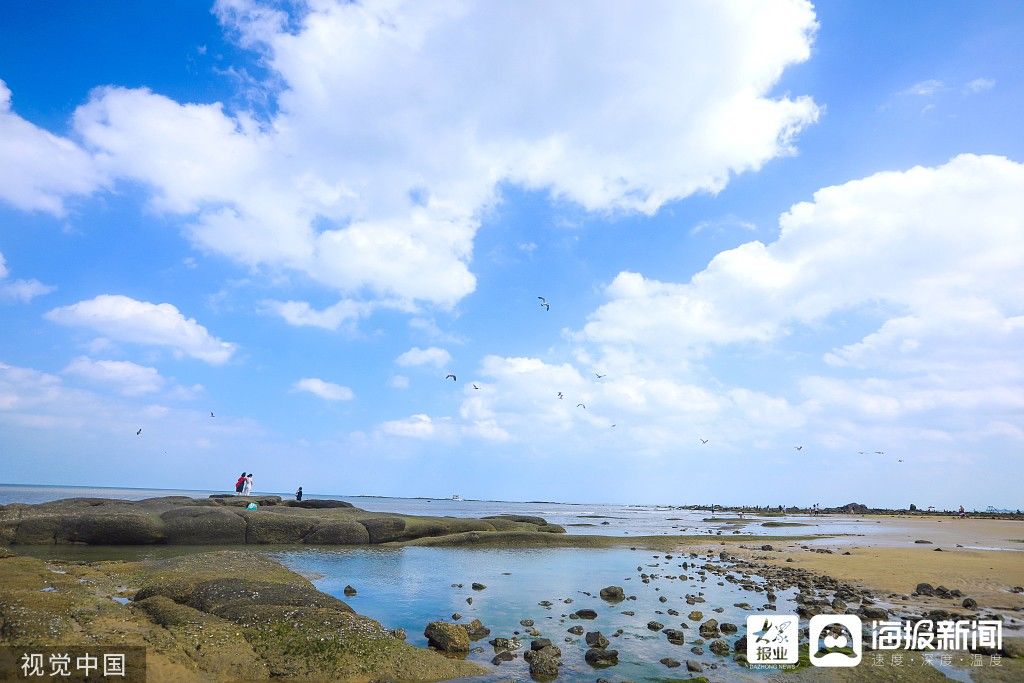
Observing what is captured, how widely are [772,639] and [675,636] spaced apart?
2.26 metres

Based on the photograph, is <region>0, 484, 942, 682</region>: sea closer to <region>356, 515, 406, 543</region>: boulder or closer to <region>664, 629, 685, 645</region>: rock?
<region>664, 629, 685, 645</region>: rock

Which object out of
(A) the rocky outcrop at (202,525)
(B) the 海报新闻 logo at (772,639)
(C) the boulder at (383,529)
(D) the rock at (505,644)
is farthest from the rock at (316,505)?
(B) the 海报新闻 logo at (772,639)

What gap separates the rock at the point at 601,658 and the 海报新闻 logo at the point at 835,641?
4.27 meters

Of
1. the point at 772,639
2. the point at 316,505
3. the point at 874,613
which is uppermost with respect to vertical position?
the point at 772,639

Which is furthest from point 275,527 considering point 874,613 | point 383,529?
point 874,613

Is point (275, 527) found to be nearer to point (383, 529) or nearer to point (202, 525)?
point (202, 525)

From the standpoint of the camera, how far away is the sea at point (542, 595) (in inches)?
485

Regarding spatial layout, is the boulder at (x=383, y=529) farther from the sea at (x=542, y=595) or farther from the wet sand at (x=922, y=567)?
the wet sand at (x=922, y=567)

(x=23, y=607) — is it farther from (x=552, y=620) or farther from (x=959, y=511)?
(x=959, y=511)

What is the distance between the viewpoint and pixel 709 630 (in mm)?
14391

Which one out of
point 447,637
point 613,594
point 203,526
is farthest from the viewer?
point 203,526

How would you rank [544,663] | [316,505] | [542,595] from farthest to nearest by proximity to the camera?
[316,505], [542,595], [544,663]

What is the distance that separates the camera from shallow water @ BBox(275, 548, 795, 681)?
40.8ft

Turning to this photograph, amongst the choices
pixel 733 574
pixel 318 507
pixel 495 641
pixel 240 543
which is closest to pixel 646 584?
pixel 733 574
